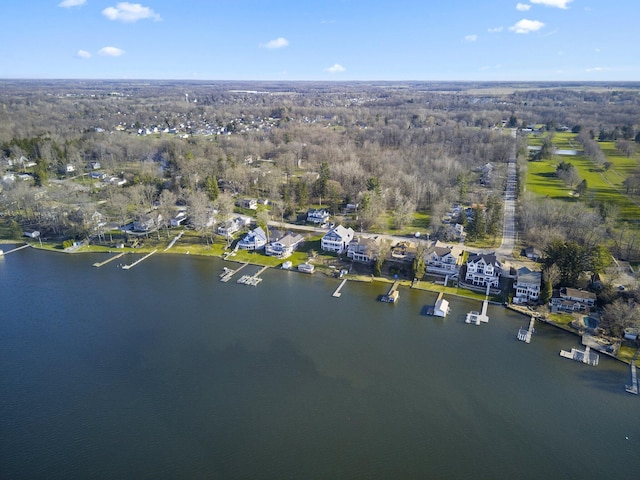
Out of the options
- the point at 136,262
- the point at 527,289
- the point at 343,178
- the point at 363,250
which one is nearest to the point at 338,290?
the point at 363,250

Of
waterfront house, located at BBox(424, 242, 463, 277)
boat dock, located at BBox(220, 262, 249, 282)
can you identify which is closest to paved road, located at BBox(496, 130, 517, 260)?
waterfront house, located at BBox(424, 242, 463, 277)

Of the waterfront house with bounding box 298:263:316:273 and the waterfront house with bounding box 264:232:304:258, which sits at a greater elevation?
the waterfront house with bounding box 264:232:304:258

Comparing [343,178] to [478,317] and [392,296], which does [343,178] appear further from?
[478,317]

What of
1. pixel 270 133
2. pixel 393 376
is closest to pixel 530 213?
pixel 393 376

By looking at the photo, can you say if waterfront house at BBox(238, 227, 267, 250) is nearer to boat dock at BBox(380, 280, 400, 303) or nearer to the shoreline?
the shoreline

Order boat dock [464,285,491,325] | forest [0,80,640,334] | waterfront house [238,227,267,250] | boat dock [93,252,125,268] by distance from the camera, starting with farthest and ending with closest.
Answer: forest [0,80,640,334] → waterfront house [238,227,267,250] → boat dock [93,252,125,268] → boat dock [464,285,491,325]

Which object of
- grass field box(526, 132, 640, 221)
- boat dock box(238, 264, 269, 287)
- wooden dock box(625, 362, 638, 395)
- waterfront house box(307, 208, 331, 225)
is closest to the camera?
wooden dock box(625, 362, 638, 395)

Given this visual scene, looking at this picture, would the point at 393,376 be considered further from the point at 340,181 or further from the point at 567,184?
the point at 567,184
